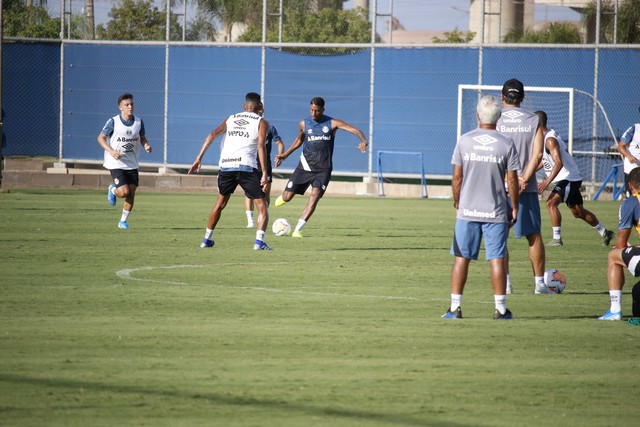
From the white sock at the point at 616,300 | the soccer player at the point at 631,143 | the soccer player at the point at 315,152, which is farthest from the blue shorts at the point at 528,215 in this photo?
the soccer player at the point at 631,143

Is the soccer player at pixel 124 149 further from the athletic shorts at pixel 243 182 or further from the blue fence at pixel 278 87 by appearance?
the blue fence at pixel 278 87

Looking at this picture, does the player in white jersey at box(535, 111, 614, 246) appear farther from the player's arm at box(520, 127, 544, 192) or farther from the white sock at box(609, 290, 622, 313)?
the white sock at box(609, 290, 622, 313)

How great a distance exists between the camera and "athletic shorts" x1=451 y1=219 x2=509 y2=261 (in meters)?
10.2

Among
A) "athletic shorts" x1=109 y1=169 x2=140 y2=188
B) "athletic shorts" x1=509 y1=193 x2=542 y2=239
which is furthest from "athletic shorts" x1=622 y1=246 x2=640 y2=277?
"athletic shorts" x1=109 y1=169 x2=140 y2=188

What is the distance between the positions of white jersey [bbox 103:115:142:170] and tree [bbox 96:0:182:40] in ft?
54.5

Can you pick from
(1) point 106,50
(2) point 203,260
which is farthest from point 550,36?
(2) point 203,260

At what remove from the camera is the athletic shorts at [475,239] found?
1017cm

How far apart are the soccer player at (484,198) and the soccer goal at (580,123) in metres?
20.4

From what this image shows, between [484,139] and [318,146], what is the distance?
9892mm

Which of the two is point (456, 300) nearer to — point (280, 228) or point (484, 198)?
point (484, 198)

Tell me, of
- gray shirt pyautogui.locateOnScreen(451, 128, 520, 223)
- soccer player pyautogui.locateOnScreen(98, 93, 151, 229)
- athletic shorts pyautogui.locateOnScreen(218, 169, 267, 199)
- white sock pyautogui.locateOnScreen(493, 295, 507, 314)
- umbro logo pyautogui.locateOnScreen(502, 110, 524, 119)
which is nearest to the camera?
gray shirt pyautogui.locateOnScreen(451, 128, 520, 223)

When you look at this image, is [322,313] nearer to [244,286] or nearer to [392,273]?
[244,286]

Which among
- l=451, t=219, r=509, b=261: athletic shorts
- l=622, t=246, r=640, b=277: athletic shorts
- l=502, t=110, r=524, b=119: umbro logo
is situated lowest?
l=622, t=246, r=640, b=277: athletic shorts

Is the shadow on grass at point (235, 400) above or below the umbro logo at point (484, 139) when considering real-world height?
below
